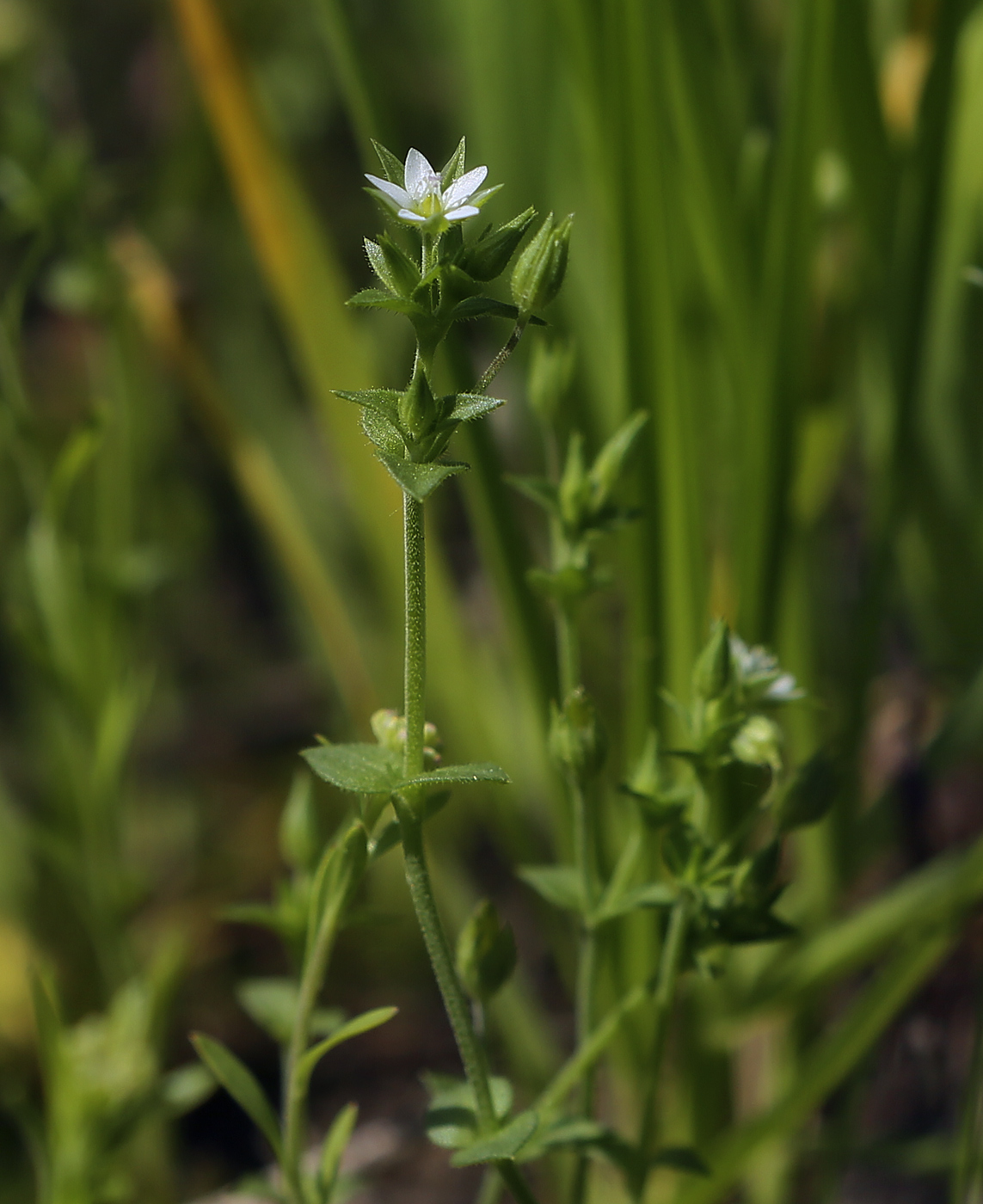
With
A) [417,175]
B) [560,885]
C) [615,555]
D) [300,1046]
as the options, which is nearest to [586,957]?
[560,885]

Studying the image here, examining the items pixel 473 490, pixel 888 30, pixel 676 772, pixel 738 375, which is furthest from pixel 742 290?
pixel 888 30

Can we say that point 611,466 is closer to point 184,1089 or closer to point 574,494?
point 574,494

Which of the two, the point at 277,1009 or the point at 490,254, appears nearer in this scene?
the point at 490,254

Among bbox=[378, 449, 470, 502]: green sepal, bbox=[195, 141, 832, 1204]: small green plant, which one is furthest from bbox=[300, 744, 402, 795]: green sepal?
bbox=[378, 449, 470, 502]: green sepal

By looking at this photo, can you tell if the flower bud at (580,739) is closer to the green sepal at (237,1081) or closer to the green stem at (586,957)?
the green stem at (586,957)

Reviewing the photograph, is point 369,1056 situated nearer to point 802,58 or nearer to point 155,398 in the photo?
point 155,398

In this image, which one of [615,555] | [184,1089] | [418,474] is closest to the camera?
[418,474]

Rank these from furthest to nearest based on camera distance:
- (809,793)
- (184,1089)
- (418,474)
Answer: (184,1089) → (809,793) → (418,474)
